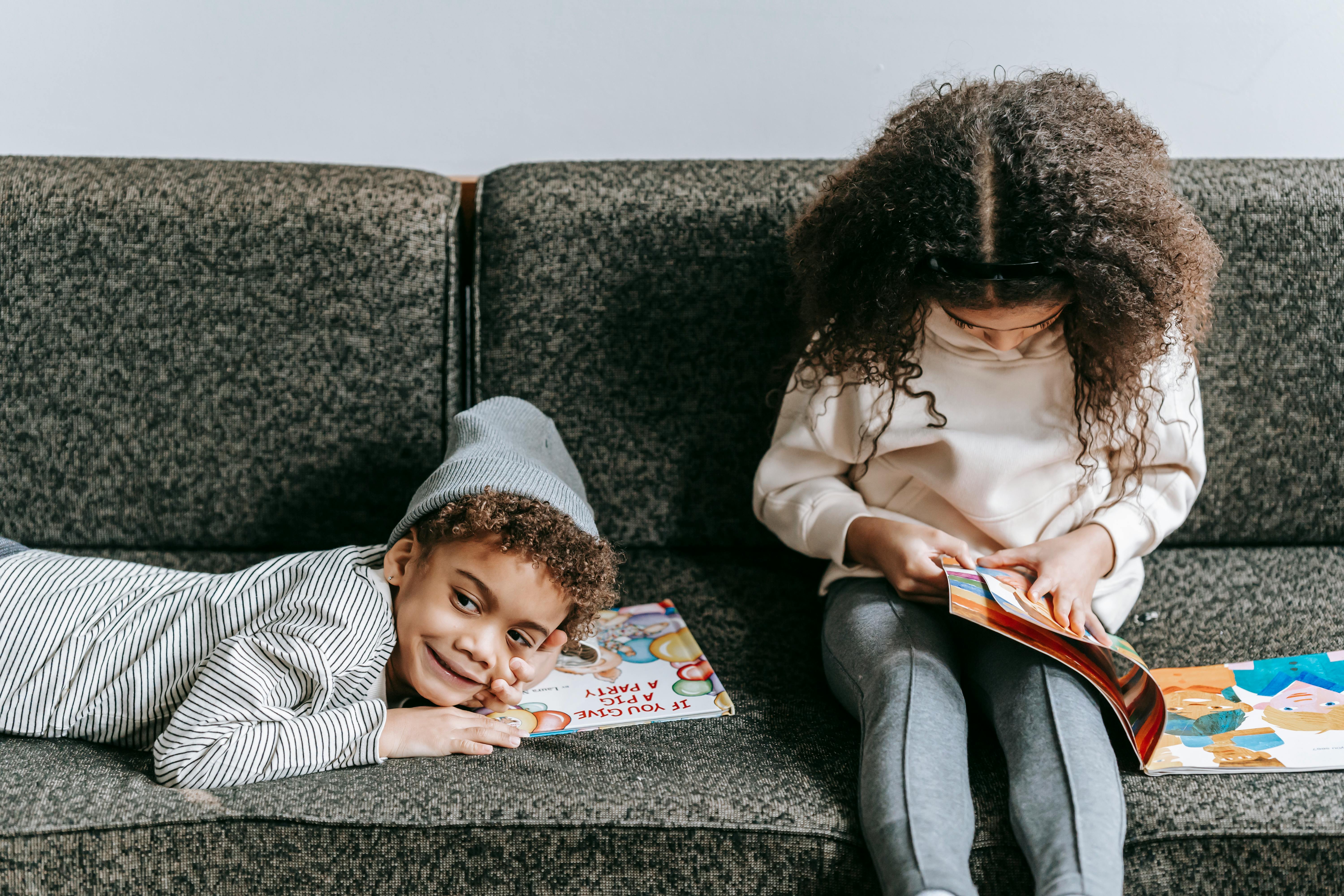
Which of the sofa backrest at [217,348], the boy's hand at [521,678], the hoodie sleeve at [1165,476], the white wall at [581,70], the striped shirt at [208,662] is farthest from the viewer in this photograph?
the white wall at [581,70]

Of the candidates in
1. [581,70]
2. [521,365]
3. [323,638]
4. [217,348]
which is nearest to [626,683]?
[323,638]

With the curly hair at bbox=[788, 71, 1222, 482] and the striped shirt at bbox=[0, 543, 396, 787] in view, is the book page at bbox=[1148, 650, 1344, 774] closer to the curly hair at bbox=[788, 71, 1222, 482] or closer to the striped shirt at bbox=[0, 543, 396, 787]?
the curly hair at bbox=[788, 71, 1222, 482]

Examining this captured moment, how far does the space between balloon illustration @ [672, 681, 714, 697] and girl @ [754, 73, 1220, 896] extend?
5.0 inches

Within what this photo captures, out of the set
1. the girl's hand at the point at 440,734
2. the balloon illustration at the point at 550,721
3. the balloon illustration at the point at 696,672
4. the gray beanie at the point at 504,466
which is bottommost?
the balloon illustration at the point at 550,721

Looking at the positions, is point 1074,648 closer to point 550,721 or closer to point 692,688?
point 692,688

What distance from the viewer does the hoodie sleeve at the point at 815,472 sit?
112 centimetres

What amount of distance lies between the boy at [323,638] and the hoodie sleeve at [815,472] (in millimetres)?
224

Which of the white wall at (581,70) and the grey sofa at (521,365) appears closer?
the grey sofa at (521,365)

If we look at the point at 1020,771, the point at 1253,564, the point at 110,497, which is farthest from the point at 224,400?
the point at 1253,564

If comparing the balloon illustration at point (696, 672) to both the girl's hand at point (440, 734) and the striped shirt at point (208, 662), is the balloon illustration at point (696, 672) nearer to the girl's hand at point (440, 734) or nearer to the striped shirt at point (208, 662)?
the girl's hand at point (440, 734)

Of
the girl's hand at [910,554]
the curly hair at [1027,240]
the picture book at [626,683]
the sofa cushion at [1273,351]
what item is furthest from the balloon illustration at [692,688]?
the sofa cushion at [1273,351]

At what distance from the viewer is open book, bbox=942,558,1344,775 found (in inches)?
34.3

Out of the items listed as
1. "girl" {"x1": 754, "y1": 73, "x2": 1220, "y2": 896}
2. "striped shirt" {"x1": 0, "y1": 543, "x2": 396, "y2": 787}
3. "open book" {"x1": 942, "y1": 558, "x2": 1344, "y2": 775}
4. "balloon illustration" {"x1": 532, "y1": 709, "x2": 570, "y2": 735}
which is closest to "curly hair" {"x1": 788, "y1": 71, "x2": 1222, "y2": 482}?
"girl" {"x1": 754, "y1": 73, "x2": 1220, "y2": 896}

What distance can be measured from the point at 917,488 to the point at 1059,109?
0.43 meters
